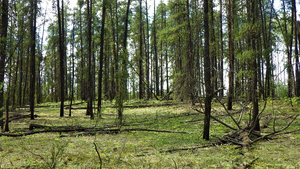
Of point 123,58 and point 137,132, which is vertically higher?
point 123,58

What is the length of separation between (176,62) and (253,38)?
10286 mm

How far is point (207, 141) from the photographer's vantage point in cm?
627

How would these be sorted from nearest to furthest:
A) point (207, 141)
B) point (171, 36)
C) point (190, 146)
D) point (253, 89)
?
1. point (190, 146)
2. point (207, 141)
3. point (253, 89)
4. point (171, 36)

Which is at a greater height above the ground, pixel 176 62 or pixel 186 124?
pixel 176 62

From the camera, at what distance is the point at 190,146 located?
5668 mm

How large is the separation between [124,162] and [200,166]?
70.8 inches

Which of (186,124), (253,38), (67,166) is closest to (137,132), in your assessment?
(186,124)

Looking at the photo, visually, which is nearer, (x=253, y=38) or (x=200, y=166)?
(x=200, y=166)

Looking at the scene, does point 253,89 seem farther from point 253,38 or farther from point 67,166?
point 67,166

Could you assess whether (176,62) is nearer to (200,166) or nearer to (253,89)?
(253,89)

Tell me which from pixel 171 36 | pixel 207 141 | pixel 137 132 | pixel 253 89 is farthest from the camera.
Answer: pixel 171 36

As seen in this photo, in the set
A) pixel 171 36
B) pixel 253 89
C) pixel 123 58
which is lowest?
pixel 253 89

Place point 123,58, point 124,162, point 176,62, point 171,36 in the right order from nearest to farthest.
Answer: point 124,162 < point 123,58 < point 171,36 < point 176,62

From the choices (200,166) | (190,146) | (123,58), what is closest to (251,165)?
(200,166)
